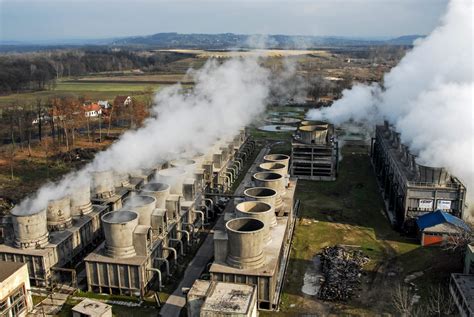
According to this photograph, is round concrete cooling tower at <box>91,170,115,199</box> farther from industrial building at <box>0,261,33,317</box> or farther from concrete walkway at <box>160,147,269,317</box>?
industrial building at <box>0,261,33,317</box>

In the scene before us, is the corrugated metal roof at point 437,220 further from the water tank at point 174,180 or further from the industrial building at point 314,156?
the water tank at point 174,180

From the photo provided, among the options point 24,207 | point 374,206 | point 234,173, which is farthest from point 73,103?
point 374,206

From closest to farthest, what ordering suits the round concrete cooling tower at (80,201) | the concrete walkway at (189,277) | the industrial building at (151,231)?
the concrete walkway at (189,277), the industrial building at (151,231), the round concrete cooling tower at (80,201)

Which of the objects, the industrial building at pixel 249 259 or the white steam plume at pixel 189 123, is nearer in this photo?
the industrial building at pixel 249 259

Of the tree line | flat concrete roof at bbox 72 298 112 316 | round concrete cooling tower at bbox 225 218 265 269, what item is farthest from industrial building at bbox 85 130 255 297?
the tree line

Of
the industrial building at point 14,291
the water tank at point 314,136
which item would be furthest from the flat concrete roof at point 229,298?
the water tank at point 314,136

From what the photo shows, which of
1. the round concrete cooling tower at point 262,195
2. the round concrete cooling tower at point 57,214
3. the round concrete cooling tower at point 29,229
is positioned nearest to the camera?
the round concrete cooling tower at point 29,229

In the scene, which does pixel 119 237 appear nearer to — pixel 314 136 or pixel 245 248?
pixel 245 248
